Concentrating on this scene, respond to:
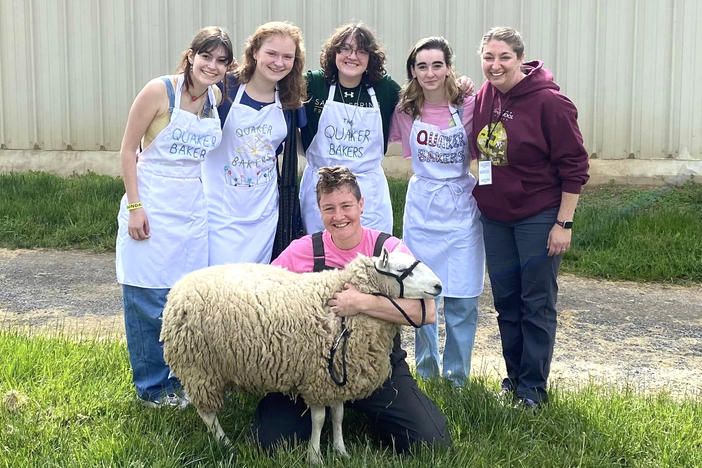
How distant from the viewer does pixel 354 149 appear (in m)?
4.41

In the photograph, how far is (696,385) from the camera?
446 cm

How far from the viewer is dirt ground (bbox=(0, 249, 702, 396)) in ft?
15.5

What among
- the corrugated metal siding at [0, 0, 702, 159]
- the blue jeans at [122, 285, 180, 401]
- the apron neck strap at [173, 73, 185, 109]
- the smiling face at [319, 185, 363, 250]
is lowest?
the blue jeans at [122, 285, 180, 401]

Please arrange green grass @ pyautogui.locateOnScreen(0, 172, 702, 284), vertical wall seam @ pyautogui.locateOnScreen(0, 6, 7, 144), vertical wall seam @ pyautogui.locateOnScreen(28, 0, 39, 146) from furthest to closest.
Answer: vertical wall seam @ pyautogui.locateOnScreen(0, 6, 7, 144) → vertical wall seam @ pyautogui.locateOnScreen(28, 0, 39, 146) → green grass @ pyautogui.locateOnScreen(0, 172, 702, 284)

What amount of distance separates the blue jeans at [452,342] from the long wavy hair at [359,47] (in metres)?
1.42

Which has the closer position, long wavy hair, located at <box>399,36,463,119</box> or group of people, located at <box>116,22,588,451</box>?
group of people, located at <box>116,22,588,451</box>

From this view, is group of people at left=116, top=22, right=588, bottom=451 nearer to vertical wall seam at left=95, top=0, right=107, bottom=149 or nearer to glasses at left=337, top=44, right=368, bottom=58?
glasses at left=337, top=44, right=368, bottom=58

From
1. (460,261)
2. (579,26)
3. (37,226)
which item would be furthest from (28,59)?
(460,261)

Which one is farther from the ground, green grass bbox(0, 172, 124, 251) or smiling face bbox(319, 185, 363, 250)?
smiling face bbox(319, 185, 363, 250)

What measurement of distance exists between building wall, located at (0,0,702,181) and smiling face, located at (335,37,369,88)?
19.0 feet

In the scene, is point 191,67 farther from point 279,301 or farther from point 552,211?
point 552,211

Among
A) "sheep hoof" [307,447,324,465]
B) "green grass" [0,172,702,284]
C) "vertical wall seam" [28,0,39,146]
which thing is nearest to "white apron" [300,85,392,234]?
"sheep hoof" [307,447,324,465]

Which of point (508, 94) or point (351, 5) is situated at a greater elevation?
point (351, 5)

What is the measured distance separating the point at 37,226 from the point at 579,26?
7032 millimetres
